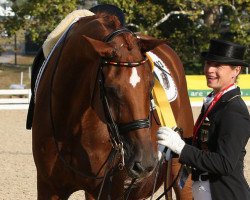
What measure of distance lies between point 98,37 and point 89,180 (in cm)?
109

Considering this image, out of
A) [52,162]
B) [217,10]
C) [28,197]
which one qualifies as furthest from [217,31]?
[52,162]

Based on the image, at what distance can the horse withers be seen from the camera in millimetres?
3205

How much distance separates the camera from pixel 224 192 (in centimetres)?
306

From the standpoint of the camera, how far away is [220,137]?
2.92 metres

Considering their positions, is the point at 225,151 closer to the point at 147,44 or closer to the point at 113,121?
the point at 113,121

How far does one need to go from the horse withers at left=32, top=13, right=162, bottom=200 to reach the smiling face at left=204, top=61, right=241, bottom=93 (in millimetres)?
392

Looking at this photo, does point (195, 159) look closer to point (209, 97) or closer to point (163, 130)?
point (163, 130)

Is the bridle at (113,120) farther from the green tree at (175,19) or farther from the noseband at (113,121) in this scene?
the green tree at (175,19)

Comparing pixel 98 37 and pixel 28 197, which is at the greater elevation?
pixel 98 37

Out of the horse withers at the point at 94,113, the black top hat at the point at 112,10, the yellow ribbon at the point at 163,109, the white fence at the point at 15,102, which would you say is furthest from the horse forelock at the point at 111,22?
the white fence at the point at 15,102

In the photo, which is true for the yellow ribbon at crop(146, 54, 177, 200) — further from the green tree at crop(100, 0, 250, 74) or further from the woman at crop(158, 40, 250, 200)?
the green tree at crop(100, 0, 250, 74)

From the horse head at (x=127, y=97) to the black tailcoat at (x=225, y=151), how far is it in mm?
282

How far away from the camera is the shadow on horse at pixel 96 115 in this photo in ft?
10.5

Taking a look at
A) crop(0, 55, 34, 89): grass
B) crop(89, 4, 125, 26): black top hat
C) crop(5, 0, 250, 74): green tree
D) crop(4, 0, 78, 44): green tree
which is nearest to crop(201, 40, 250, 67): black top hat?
crop(89, 4, 125, 26): black top hat
